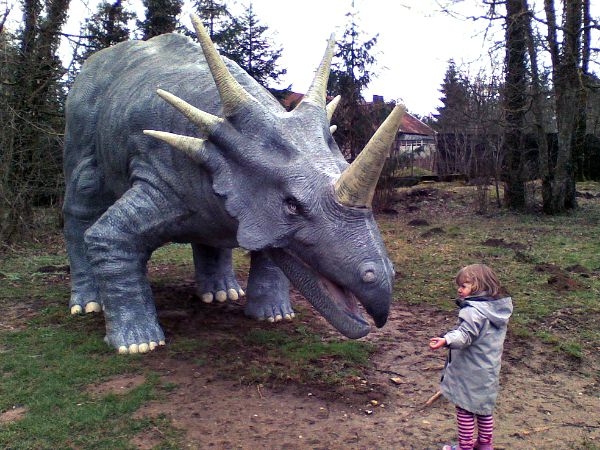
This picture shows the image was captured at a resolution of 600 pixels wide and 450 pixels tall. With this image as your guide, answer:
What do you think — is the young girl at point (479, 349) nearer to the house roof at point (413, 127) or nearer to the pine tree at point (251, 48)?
the pine tree at point (251, 48)

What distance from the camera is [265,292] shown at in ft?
17.0

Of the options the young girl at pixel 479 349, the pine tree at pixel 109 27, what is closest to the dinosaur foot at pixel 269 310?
the young girl at pixel 479 349

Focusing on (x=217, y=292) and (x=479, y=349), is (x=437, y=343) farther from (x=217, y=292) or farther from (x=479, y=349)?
(x=217, y=292)

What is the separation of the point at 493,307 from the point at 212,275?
11.8 ft

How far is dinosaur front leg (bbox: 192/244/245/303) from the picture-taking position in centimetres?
584

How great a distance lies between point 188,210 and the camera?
4094 millimetres

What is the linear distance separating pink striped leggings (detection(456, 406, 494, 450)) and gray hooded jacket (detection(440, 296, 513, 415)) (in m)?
0.05

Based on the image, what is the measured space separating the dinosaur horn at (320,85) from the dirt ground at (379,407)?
1776 millimetres

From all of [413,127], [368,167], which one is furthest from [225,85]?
[413,127]

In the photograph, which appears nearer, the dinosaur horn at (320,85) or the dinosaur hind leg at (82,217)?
the dinosaur horn at (320,85)

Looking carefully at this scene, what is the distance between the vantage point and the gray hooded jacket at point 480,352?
2.72m

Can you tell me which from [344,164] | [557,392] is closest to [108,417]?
[344,164]

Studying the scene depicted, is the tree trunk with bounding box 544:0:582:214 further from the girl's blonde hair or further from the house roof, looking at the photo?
the house roof

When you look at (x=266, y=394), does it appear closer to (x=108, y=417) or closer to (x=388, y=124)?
(x=108, y=417)
